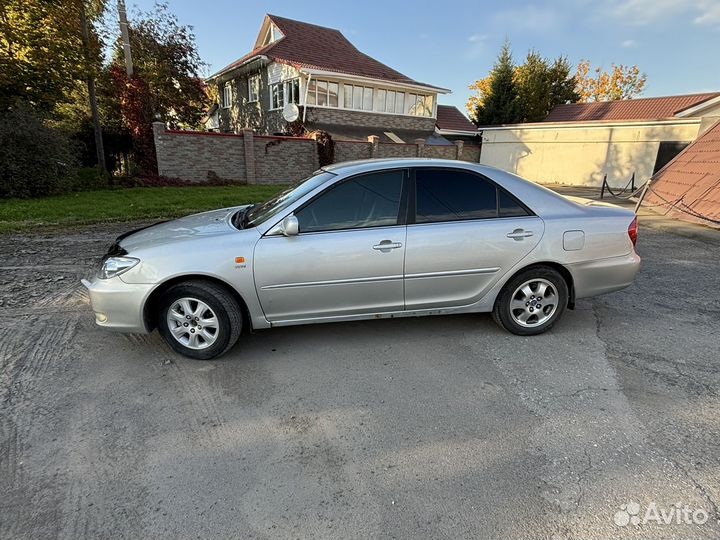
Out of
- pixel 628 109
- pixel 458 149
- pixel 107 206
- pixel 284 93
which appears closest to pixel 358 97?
pixel 284 93

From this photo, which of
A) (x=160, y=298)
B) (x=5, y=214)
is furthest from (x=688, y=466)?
(x=5, y=214)

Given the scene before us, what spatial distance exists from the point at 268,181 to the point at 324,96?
7018 mm

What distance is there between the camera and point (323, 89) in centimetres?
2155

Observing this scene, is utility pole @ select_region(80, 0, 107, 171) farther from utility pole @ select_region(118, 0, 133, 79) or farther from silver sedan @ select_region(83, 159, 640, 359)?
silver sedan @ select_region(83, 159, 640, 359)

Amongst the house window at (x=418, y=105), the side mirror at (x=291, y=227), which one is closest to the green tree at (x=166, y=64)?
the house window at (x=418, y=105)

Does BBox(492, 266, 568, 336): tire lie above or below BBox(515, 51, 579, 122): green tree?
below

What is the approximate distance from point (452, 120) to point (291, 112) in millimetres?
14425

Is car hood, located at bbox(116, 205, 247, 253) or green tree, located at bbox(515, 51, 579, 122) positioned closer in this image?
car hood, located at bbox(116, 205, 247, 253)

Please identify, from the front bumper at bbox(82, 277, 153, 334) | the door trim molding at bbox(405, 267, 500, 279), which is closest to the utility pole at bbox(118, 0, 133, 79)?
the front bumper at bbox(82, 277, 153, 334)

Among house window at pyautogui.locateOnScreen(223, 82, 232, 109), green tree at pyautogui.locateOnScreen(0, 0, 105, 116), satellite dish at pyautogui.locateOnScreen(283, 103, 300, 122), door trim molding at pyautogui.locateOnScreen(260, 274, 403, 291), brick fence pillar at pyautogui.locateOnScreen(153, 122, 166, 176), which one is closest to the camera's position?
door trim molding at pyautogui.locateOnScreen(260, 274, 403, 291)

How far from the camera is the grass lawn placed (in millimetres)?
8484

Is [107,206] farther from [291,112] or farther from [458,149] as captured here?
[458,149]

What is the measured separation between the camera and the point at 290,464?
7.63 feet

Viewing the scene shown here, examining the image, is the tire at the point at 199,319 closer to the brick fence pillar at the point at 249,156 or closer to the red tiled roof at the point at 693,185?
the red tiled roof at the point at 693,185
